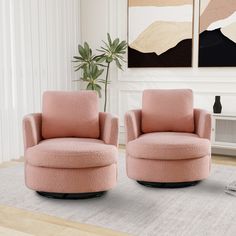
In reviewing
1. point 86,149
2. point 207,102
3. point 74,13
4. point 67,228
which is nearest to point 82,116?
point 86,149

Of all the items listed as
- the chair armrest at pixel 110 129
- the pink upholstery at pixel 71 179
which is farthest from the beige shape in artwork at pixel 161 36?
the pink upholstery at pixel 71 179

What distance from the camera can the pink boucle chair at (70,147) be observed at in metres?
2.87

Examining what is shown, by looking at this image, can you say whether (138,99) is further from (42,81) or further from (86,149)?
(86,149)

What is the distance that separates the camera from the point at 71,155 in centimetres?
283

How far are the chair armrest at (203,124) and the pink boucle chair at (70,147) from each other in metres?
0.87

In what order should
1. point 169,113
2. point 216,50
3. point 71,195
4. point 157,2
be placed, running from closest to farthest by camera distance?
point 71,195 < point 169,113 < point 216,50 < point 157,2

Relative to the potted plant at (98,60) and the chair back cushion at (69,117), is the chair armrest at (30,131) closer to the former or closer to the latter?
the chair back cushion at (69,117)

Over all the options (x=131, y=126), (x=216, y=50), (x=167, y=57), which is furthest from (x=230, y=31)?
(x=131, y=126)

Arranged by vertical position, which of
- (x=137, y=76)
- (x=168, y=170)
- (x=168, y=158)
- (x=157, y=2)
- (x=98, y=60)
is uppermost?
(x=157, y=2)

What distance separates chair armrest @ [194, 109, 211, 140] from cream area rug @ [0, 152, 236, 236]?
45cm

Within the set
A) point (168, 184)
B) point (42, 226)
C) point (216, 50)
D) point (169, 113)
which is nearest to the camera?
point (42, 226)

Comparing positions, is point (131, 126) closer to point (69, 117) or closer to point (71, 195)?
point (69, 117)

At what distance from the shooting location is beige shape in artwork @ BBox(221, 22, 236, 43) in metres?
4.57

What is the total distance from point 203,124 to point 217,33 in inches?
65.1
